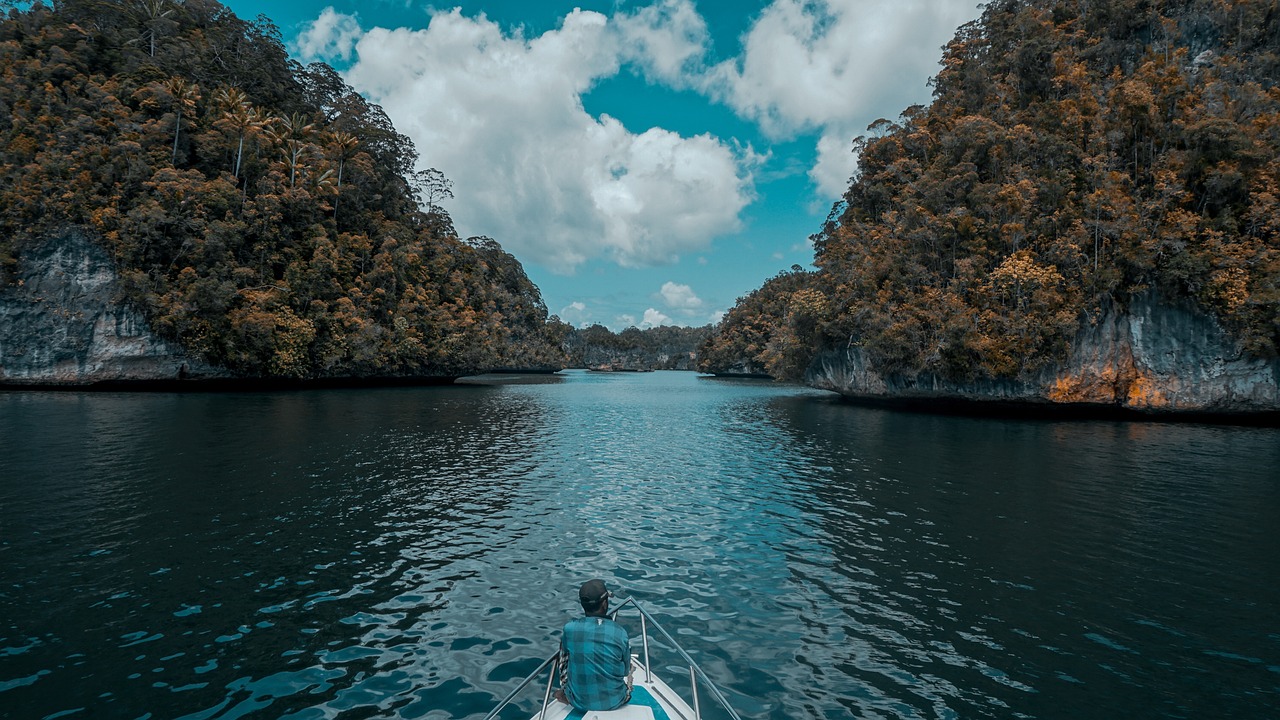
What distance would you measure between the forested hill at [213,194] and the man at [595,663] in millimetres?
57476

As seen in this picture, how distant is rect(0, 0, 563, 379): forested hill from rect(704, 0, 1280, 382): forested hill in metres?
52.1

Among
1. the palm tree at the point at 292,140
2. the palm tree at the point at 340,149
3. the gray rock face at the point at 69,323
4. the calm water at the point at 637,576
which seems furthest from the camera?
the palm tree at the point at 340,149

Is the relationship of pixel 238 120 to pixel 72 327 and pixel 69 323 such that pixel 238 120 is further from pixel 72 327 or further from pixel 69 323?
pixel 72 327

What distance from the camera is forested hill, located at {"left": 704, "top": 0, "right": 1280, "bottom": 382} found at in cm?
3316

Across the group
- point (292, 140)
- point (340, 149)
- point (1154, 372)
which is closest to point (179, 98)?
point (292, 140)

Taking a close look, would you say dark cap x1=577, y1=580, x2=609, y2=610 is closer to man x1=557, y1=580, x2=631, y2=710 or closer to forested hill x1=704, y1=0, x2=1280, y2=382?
man x1=557, y1=580, x2=631, y2=710

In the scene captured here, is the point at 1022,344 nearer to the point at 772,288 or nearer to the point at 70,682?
the point at 70,682

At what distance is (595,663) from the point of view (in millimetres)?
5637

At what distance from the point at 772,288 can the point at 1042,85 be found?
257 ft

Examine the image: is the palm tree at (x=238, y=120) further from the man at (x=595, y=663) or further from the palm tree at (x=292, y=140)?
the man at (x=595, y=663)

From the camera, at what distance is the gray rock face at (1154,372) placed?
33438 millimetres

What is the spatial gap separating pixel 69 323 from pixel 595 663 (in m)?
65.0

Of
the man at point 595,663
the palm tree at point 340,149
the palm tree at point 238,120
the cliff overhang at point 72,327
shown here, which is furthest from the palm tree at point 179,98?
the man at point 595,663

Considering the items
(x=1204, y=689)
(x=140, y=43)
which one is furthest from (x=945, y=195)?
(x=140, y=43)
